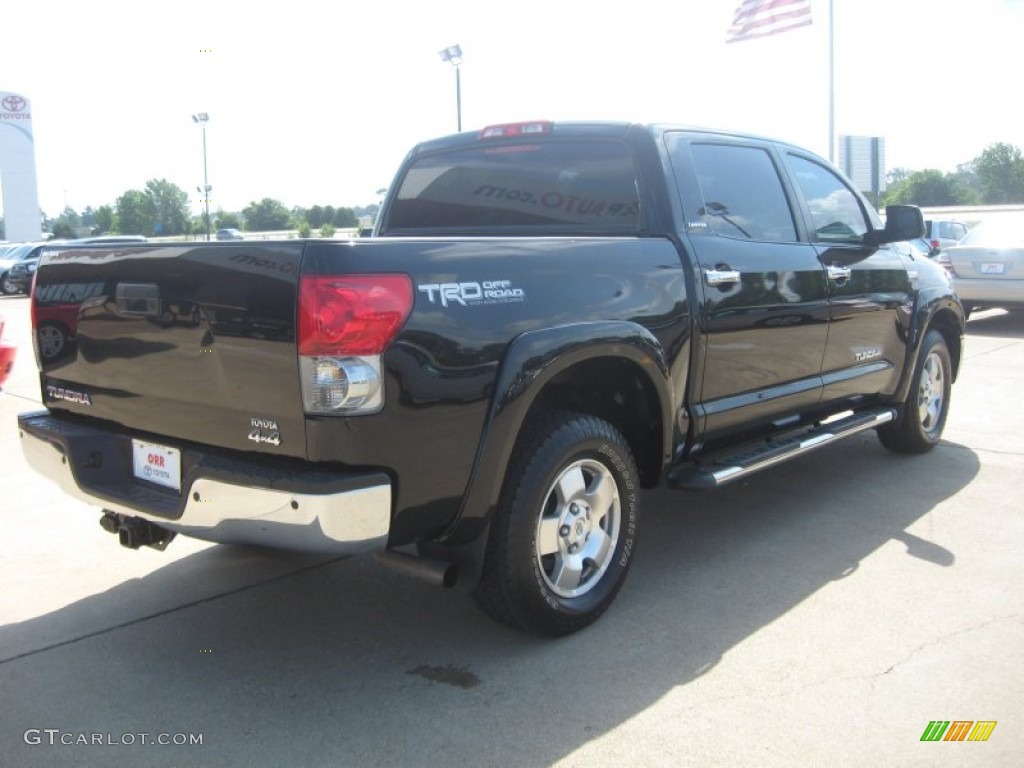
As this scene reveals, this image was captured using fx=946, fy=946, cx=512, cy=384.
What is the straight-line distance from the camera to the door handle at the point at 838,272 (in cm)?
497

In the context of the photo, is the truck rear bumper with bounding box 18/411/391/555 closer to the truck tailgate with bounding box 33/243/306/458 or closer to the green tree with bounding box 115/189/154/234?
the truck tailgate with bounding box 33/243/306/458

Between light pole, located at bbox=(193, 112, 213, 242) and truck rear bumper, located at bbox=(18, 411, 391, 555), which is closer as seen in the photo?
truck rear bumper, located at bbox=(18, 411, 391, 555)

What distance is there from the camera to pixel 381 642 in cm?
355

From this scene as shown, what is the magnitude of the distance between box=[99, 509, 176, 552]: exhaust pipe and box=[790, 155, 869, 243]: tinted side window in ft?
11.7

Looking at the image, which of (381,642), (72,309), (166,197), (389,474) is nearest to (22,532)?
(72,309)

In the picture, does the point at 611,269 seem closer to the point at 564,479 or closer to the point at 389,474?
the point at 564,479

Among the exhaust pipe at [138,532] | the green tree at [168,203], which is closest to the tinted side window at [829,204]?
the exhaust pipe at [138,532]

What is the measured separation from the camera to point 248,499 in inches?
110

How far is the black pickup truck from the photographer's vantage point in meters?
2.76

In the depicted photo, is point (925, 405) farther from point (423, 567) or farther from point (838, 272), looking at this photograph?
point (423, 567)

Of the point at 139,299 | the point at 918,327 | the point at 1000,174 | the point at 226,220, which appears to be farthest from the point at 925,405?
the point at 1000,174

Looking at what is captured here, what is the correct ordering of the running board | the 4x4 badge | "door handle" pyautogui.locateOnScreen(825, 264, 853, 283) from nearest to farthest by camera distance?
1. the 4x4 badge
2. the running board
3. "door handle" pyautogui.locateOnScreen(825, 264, 853, 283)

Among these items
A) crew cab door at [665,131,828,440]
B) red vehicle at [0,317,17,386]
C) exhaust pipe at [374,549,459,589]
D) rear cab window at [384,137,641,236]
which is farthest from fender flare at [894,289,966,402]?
red vehicle at [0,317,17,386]

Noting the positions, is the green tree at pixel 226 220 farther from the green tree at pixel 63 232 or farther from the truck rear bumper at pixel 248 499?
the truck rear bumper at pixel 248 499
